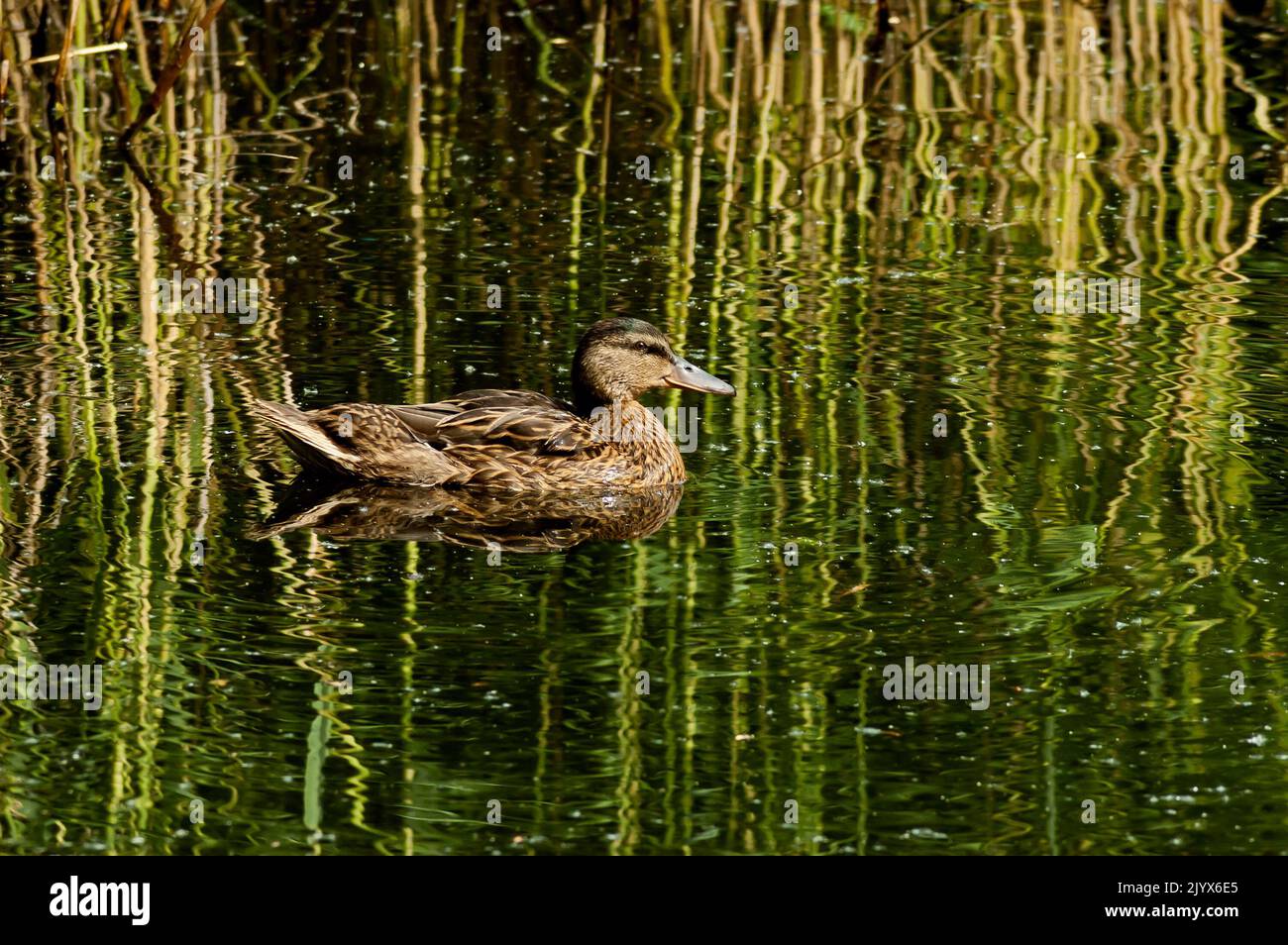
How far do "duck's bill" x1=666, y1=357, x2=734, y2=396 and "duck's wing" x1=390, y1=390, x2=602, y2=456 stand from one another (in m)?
0.44

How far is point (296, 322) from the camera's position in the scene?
1073cm

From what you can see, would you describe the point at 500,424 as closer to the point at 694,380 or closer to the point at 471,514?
A: the point at 471,514

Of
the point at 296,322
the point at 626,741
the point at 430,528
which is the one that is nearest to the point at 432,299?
the point at 296,322

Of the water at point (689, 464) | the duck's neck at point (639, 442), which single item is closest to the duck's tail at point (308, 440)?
the water at point (689, 464)

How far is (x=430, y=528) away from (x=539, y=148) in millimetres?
5850

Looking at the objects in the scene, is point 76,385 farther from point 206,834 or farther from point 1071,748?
point 1071,748

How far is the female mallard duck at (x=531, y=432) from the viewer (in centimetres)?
897

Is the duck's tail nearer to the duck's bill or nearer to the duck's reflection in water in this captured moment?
the duck's reflection in water

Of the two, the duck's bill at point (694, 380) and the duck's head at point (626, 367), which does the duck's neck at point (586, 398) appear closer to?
the duck's head at point (626, 367)

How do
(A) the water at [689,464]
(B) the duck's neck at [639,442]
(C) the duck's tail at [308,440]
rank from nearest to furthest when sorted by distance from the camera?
1. (A) the water at [689,464]
2. (C) the duck's tail at [308,440]
3. (B) the duck's neck at [639,442]

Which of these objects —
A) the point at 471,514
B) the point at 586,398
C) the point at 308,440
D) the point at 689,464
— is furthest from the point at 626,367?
the point at 308,440

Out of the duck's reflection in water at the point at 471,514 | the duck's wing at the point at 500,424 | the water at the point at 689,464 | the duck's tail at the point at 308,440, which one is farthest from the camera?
the duck's wing at the point at 500,424

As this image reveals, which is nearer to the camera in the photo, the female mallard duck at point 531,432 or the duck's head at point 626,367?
the female mallard duck at point 531,432

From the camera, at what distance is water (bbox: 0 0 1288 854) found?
6496 millimetres
